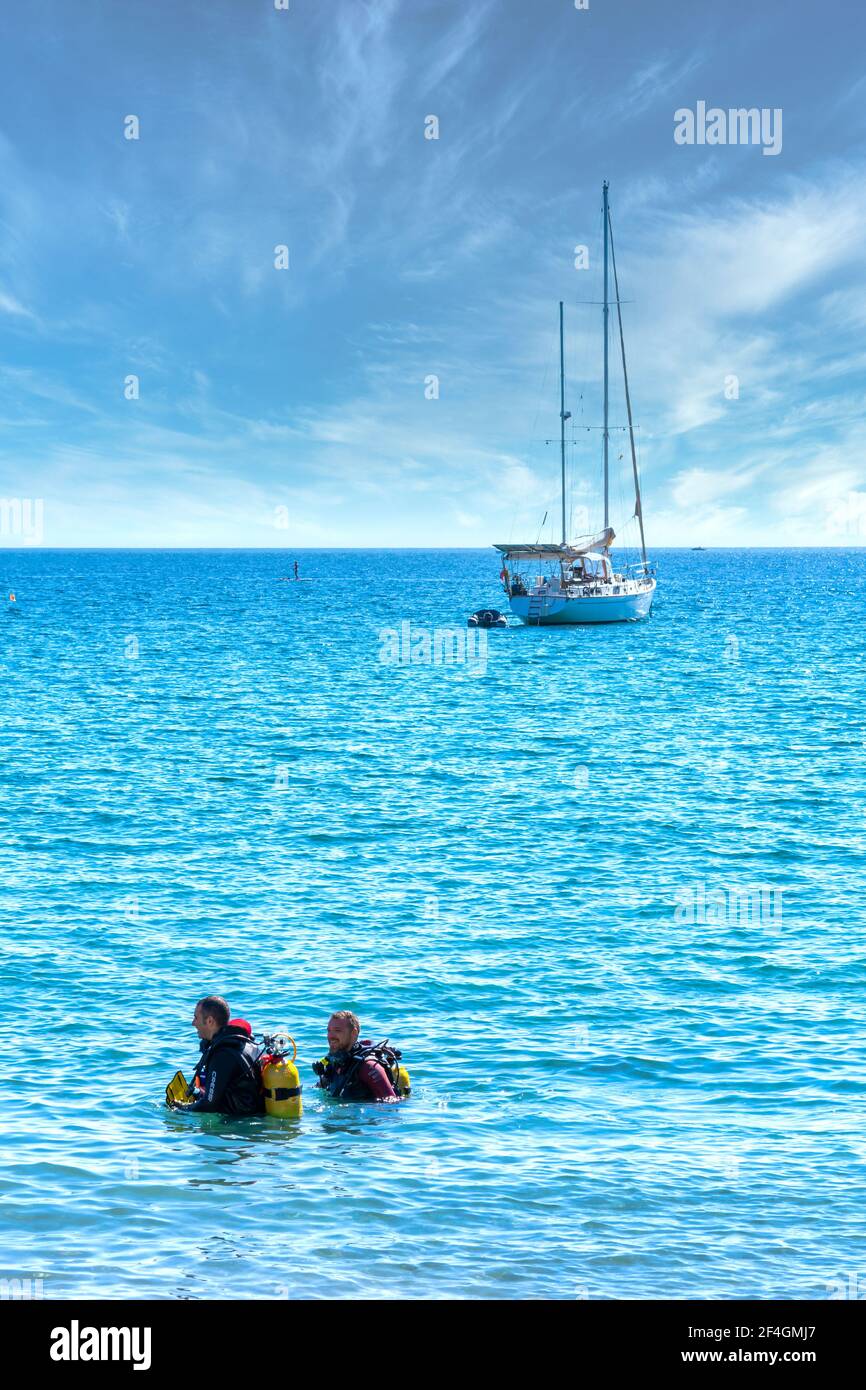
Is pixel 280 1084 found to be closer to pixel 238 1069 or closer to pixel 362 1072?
pixel 238 1069

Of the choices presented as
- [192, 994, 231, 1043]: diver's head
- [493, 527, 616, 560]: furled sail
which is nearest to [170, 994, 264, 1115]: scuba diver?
[192, 994, 231, 1043]: diver's head

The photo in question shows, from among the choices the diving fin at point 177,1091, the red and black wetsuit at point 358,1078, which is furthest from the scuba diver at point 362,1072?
the diving fin at point 177,1091

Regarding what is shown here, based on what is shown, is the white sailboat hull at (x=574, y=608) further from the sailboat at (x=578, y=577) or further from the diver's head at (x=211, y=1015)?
the diver's head at (x=211, y=1015)

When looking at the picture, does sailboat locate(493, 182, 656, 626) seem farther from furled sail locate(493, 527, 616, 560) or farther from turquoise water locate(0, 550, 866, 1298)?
turquoise water locate(0, 550, 866, 1298)

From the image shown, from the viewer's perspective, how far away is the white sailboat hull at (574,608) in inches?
4023

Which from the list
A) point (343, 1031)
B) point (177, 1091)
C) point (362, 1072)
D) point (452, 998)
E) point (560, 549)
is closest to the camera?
point (343, 1031)

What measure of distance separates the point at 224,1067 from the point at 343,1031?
147cm

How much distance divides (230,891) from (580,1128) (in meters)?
13.9

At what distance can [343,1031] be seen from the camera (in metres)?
16.2

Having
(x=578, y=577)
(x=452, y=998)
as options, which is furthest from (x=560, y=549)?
(x=452, y=998)

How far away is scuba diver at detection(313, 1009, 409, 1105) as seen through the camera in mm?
16594
